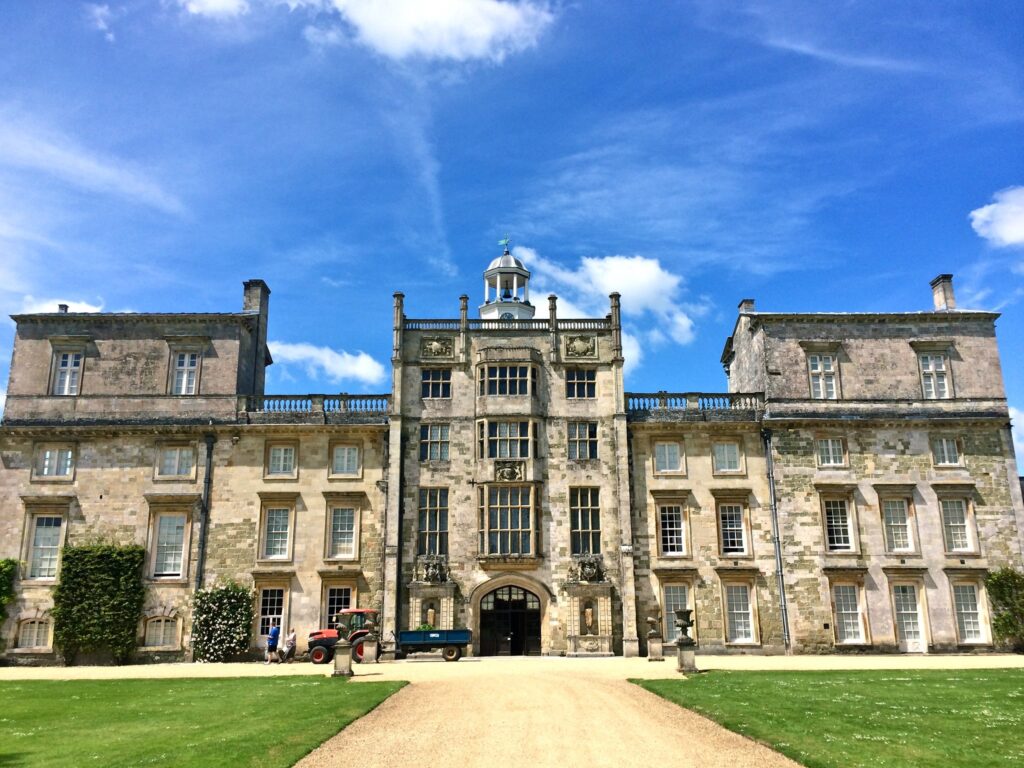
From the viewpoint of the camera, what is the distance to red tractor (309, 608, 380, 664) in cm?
3052

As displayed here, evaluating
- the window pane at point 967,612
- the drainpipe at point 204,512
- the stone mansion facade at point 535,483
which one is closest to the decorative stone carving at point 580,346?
the stone mansion facade at point 535,483

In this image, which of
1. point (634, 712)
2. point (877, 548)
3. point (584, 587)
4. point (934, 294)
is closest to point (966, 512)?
point (877, 548)

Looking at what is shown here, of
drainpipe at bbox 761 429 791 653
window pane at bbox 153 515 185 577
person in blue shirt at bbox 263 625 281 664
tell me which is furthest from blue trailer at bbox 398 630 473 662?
drainpipe at bbox 761 429 791 653

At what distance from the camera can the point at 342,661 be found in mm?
25078

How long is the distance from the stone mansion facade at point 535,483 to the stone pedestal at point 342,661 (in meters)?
7.35

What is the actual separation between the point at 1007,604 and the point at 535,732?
2650 centimetres

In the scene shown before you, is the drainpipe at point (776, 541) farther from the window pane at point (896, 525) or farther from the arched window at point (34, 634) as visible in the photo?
the arched window at point (34, 634)

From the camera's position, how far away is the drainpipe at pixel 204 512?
33.6m

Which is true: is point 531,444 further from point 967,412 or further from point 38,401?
point 38,401

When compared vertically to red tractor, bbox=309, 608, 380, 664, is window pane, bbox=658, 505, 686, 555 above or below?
above

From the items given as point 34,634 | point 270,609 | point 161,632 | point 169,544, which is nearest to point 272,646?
point 270,609

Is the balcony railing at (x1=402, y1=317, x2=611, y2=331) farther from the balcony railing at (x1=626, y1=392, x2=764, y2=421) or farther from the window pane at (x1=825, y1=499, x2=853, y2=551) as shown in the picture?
the window pane at (x1=825, y1=499, x2=853, y2=551)

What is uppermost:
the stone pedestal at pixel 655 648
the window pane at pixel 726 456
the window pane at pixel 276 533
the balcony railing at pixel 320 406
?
the balcony railing at pixel 320 406

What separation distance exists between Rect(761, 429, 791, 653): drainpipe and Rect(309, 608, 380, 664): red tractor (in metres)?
16.2
